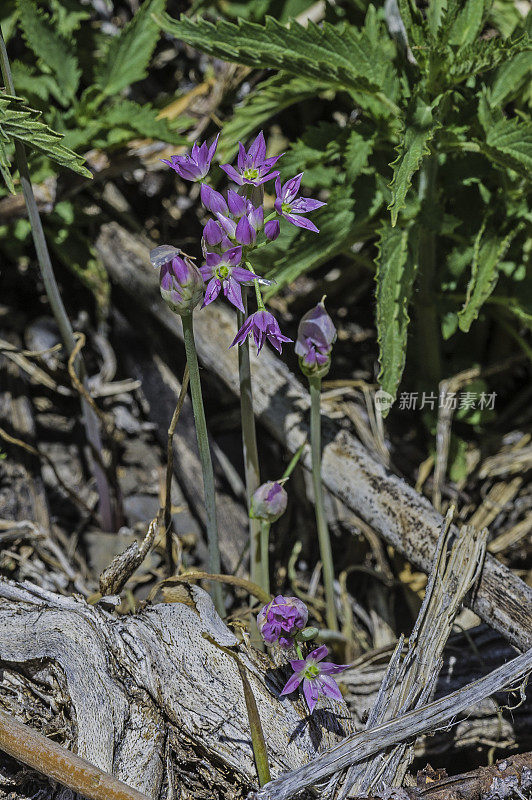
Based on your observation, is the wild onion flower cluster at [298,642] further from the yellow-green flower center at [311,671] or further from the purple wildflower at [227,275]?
the purple wildflower at [227,275]

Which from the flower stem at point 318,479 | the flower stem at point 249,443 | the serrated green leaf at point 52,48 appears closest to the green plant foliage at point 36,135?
the flower stem at point 249,443

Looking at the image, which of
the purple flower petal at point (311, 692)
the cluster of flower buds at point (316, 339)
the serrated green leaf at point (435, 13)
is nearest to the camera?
the purple flower petal at point (311, 692)

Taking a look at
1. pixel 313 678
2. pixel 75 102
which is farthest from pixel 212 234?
pixel 75 102

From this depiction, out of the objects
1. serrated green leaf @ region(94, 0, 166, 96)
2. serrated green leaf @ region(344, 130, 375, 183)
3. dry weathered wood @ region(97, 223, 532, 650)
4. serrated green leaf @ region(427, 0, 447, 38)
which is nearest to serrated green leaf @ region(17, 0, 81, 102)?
serrated green leaf @ region(94, 0, 166, 96)

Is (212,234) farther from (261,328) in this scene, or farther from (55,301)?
(55,301)

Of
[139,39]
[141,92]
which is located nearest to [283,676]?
[139,39]

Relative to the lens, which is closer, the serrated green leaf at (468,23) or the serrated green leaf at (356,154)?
the serrated green leaf at (468,23)
